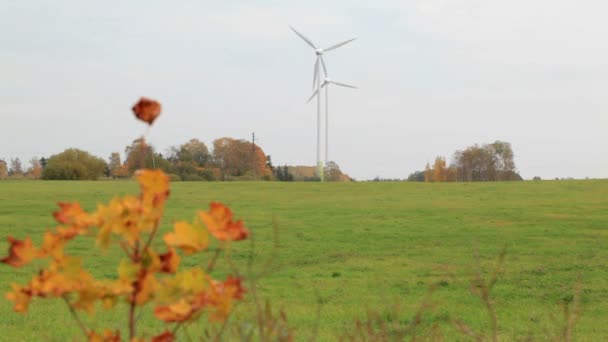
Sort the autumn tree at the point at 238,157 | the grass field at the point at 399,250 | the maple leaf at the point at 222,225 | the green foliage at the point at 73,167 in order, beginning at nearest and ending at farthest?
1. the maple leaf at the point at 222,225
2. the grass field at the point at 399,250
3. the green foliage at the point at 73,167
4. the autumn tree at the point at 238,157

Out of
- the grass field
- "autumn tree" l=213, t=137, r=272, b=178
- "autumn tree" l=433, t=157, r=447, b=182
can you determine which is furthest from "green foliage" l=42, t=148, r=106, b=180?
"autumn tree" l=433, t=157, r=447, b=182

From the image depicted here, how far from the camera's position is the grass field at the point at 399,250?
7.88 meters

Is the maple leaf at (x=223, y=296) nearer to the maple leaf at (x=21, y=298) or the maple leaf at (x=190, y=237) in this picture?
the maple leaf at (x=190, y=237)

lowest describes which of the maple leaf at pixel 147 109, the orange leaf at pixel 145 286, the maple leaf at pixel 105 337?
the maple leaf at pixel 105 337

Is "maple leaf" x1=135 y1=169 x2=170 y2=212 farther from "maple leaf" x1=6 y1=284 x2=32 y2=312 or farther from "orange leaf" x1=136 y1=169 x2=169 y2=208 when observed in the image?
"maple leaf" x1=6 y1=284 x2=32 y2=312

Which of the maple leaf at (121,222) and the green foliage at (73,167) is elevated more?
the green foliage at (73,167)

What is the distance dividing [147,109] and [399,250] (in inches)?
516

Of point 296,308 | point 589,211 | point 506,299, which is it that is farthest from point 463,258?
point 589,211

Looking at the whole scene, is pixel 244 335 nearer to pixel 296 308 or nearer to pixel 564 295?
pixel 296 308

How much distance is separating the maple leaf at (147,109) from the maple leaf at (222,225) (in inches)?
8.3

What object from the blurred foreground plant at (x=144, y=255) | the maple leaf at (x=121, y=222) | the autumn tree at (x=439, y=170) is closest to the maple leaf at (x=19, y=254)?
the blurred foreground plant at (x=144, y=255)

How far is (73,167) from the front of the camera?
43.2 m

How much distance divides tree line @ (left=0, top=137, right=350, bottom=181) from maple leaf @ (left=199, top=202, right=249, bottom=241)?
37597 millimetres

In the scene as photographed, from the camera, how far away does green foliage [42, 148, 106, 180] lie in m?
43.1
